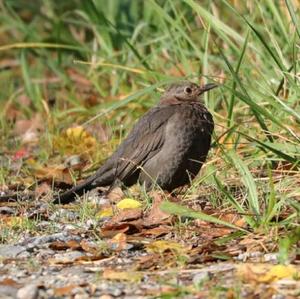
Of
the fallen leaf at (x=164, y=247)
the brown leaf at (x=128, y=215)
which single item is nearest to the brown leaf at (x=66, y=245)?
the fallen leaf at (x=164, y=247)

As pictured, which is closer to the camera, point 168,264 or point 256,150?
point 168,264

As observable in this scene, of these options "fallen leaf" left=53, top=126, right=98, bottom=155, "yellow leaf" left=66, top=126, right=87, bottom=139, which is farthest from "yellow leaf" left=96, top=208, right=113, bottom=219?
"yellow leaf" left=66, top=126, right=87, bottom=139

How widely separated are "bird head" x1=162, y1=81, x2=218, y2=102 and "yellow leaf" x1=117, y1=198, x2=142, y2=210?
3.73ft

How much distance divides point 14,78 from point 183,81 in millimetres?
4133

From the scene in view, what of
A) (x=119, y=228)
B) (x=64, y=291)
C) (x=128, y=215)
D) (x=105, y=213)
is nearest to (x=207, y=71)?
(x=105, y=213)

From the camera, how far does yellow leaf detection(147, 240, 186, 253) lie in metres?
5.12

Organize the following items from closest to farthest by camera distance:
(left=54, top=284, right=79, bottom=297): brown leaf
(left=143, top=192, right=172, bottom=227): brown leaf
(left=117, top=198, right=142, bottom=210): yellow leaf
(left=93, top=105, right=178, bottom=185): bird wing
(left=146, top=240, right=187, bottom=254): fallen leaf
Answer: (left=54, top=284, right=79, bottom=297): brown leaf < (left=146, top=240, right=187, bottom=254): fallen leaf < (left=143, top=192, right=172, bottom=227): brown leaf < (left=117, top=198, right=142, bottom=210): yellow leaf < (left=93, top=105, right=178, bottom=185): bird wing

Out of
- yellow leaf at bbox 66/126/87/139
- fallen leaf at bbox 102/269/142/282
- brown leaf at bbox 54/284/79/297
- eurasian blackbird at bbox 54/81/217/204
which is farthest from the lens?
yellow leaf at bbox 66/126/87/139

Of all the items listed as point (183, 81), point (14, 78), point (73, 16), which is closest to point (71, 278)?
point (183, 81)

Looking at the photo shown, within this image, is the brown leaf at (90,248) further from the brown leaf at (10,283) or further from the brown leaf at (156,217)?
the brown leaf at (10,283)

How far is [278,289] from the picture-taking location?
445cm

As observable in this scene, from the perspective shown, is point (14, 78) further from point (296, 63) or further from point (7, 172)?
point (296, 63)

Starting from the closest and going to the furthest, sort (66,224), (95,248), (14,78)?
1. (95,248)
2. (66,224)
3. (14,78)

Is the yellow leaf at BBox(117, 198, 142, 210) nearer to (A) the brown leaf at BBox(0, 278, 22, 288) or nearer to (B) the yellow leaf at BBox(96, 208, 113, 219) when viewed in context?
(B) the yellow leaf at BBox(96, 208, 113, 219)
